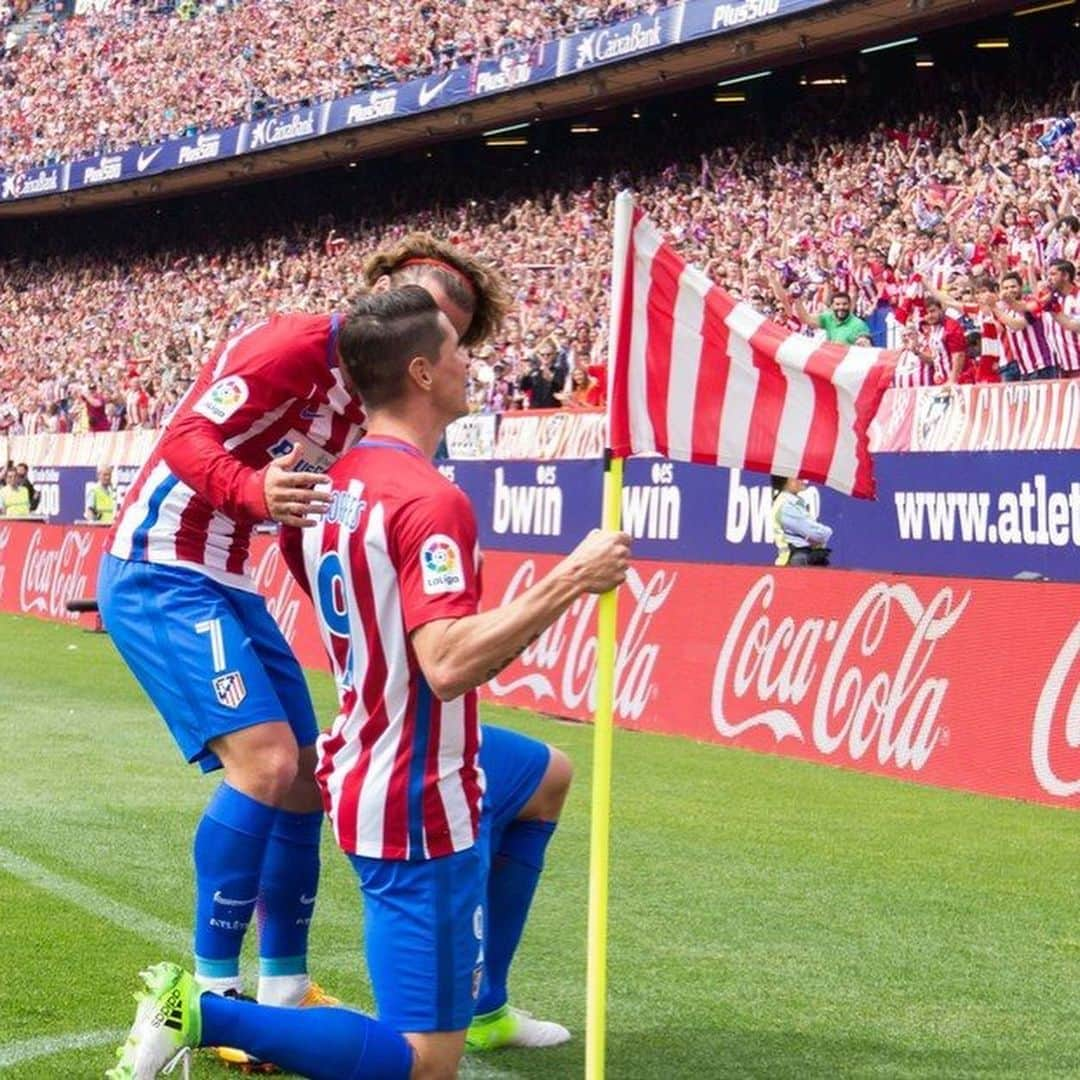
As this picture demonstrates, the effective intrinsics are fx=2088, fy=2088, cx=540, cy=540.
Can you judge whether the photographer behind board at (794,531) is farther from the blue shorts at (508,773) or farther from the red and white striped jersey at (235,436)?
the blue shorts at (508,773)

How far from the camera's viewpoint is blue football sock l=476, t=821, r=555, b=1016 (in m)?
5.17

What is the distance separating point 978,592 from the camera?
11211mm

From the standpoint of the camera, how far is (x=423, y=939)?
4.12 meters

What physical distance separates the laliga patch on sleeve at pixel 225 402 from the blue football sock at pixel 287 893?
1.03 meters

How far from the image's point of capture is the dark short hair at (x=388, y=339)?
4.16 metres

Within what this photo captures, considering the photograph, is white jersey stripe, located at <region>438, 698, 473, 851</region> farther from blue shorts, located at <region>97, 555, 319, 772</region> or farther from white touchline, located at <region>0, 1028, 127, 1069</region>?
white touchline, located at <region>0, 1028, 127, 1069</region>

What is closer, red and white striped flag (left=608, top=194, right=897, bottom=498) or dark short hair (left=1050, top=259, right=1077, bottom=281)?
red and white striped flag (left=608, top=194, right=897, bottom=498)

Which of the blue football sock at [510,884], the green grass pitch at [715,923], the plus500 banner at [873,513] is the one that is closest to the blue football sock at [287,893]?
the green grass pitch at [715,923]

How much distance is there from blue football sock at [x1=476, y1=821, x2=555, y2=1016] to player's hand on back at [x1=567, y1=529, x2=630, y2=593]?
1.31 meters

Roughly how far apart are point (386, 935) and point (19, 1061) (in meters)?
1.44

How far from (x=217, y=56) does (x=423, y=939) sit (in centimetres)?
4263

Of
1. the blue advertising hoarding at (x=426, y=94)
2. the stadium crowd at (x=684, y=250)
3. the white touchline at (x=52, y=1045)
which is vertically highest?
the blue advertising hoarding at (x=426, y=94)

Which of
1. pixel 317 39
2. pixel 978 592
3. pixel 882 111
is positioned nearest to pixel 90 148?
pixel 317 39

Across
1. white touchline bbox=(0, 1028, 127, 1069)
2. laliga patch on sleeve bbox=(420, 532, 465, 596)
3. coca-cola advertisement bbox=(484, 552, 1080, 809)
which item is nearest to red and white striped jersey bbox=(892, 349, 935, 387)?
coca-cola advertisement bbox=(484, 552, 1080, 809)
